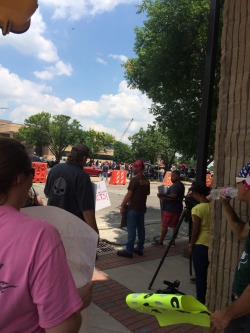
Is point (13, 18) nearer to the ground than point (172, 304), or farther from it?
farther from it

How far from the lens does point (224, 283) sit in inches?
112

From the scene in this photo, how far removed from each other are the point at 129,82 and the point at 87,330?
9.15 meters

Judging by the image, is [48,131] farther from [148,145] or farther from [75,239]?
[75,239]

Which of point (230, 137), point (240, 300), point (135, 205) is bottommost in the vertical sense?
point (135, 205)

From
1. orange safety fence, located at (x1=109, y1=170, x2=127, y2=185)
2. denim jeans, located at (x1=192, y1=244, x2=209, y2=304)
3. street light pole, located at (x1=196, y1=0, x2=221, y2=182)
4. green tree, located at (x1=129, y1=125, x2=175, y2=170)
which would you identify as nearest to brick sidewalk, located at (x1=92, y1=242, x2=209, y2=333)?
denim jeans, located at (x1=192, y1=244, x2=209, y2=304)

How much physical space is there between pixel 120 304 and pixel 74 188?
A: 5.35ft

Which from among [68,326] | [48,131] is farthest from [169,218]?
[48,131]

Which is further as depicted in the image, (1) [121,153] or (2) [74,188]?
(1) [121,153]

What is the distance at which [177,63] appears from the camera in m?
7.54

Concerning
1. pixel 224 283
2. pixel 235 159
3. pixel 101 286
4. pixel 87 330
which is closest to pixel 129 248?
pixel 101 286

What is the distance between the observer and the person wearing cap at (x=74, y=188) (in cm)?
338

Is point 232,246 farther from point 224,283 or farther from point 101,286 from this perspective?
point 101,286

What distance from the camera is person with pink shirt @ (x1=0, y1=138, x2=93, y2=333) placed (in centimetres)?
93

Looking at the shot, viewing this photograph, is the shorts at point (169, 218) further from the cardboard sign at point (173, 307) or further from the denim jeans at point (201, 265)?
the cardboard sign at point (173, 307)
